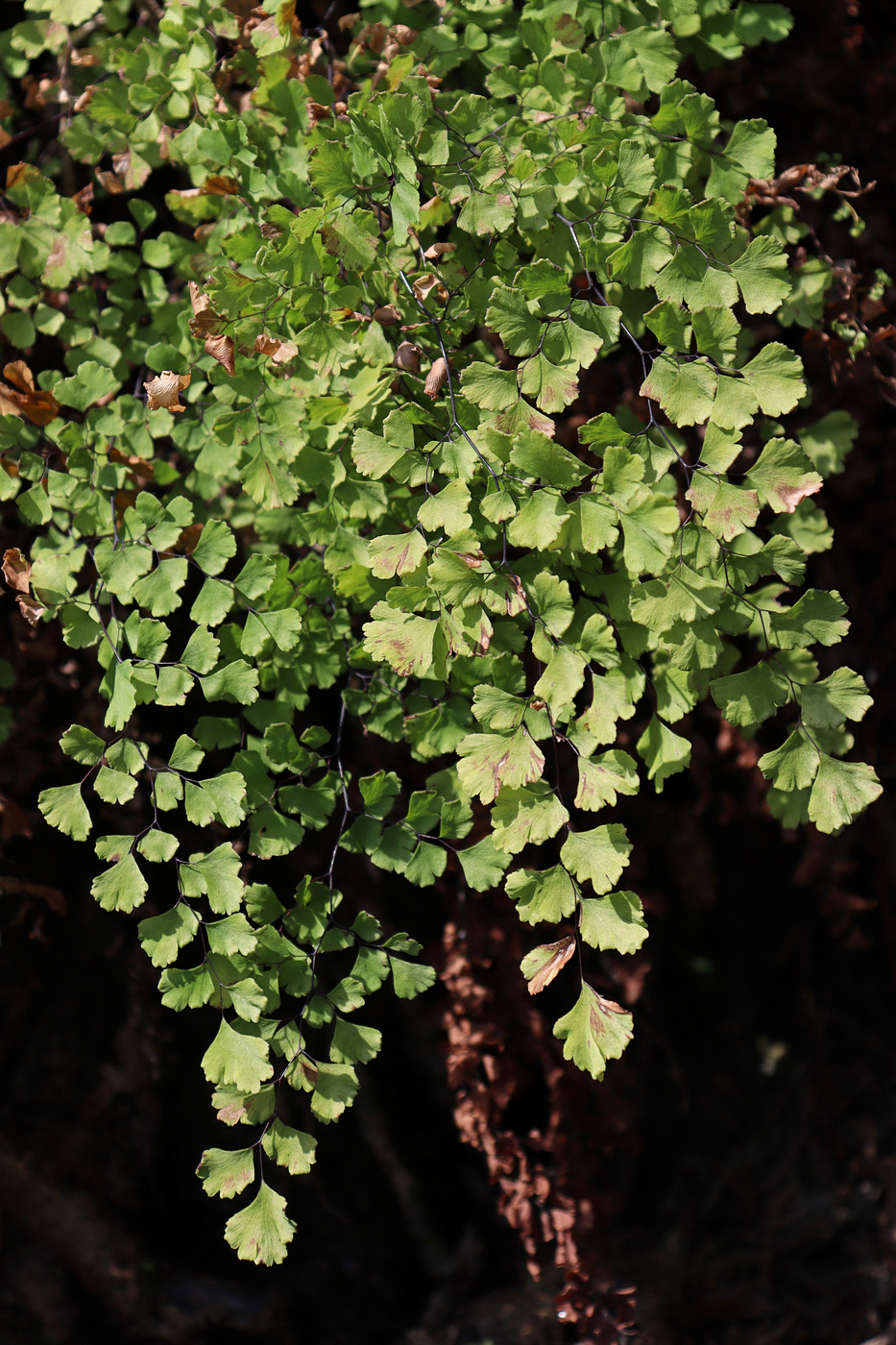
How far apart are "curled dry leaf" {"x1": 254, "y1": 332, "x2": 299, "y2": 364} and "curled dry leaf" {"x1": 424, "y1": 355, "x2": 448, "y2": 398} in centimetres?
12

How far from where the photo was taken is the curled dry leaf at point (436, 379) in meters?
0.87

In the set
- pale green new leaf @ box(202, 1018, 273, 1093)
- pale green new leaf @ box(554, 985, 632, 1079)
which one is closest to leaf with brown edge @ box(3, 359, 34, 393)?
pale green new leaf @ box(202, 1018, 273, 1093)

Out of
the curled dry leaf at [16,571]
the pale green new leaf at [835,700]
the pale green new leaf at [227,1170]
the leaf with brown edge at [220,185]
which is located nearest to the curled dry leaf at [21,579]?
the curled dry leaf at [16,571]

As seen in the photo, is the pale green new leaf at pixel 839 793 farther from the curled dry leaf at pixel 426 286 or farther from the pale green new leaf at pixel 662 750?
the curled dry leaf at pixel 426 286

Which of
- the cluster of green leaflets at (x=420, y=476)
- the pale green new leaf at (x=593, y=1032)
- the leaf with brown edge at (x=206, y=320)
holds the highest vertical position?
the leaf with brown edge at (x=206, y=320)

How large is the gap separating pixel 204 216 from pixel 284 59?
19 cm

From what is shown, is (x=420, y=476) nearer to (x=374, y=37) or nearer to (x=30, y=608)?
(x=30, y=608)

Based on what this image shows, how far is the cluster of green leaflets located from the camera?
2.75 ft

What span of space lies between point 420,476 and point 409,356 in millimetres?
116

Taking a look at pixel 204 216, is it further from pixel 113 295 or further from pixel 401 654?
pixel 401 654

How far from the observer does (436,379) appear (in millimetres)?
873

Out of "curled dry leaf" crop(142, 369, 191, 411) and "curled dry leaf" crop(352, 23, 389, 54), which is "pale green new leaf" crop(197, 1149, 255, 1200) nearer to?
"curled dry leaf" crop(142, 369, 191, 411)

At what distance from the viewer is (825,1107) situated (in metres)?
2.02

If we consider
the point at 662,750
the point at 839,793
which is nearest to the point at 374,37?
the point at 662,750
